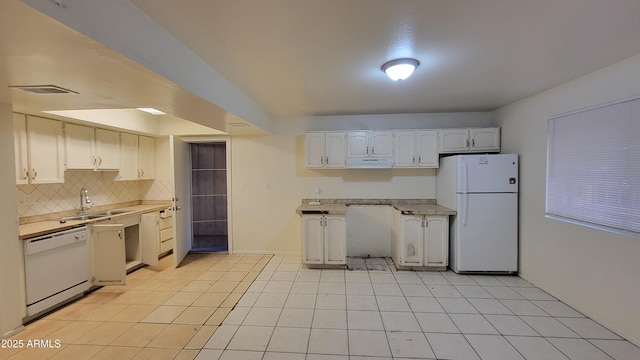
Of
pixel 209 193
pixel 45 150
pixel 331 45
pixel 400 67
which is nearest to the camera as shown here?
pixel 331 45

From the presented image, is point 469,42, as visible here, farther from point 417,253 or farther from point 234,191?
point 234,191

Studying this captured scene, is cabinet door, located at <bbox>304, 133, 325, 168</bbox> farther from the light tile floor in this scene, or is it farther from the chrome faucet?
the chrome faucet

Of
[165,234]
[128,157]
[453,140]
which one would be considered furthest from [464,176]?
[128,157]

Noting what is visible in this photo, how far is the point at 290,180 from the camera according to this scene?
4.40 meters

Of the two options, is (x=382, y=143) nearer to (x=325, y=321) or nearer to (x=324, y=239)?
(x=324, y=239)

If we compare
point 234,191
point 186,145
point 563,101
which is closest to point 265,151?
point 234,191

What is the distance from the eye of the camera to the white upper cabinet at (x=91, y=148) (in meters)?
3.21

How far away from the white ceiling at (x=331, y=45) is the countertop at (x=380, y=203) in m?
1.72

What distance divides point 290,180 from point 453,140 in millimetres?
2633

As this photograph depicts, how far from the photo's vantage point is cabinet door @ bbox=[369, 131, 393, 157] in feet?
12.9

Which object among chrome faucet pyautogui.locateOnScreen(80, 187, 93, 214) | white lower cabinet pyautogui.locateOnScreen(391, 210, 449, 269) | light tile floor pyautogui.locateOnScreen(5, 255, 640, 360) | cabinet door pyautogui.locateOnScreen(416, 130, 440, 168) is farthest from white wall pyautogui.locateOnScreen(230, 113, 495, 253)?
chrome faucet pyautogui.locateOnScreen(80, 187, 93, 214)

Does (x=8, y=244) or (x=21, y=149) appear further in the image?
(x=21, y=149)

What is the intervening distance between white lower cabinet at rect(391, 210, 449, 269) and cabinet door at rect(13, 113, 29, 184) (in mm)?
4461

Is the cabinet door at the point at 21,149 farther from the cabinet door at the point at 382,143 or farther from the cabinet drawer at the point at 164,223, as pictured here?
the cabinet door at the point at 382,143
